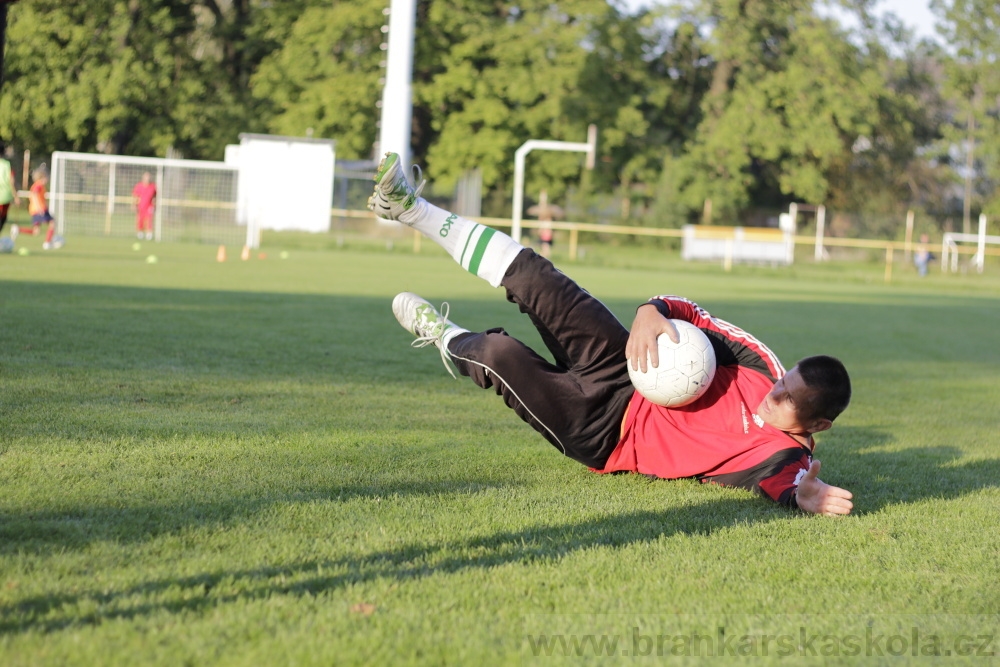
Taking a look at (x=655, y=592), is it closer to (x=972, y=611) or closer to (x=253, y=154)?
(x=972, y=611)

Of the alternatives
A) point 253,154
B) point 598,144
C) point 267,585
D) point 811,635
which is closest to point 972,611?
point 811,635

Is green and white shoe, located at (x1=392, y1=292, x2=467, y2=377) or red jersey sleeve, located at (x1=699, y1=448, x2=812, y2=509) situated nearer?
red jersey sleeve, located at (x1=699, y1=448, x2=812, y2=509)

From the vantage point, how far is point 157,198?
29.0m

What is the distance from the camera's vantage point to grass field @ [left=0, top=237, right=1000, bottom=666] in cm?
285

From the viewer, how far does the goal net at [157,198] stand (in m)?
28.4

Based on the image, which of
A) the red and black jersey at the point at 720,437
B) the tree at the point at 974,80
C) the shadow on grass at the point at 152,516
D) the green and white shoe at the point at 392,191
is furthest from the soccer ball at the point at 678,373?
the tree at the point at 974,80

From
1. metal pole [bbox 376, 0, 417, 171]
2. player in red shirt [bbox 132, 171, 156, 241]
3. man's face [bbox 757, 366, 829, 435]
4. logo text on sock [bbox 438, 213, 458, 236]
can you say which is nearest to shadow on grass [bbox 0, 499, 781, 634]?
man's face [bbox 757, 366, 829, 435]

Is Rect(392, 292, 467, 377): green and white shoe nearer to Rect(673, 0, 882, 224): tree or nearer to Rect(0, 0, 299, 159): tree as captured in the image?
Rect(0, 0, 299, 159): tree

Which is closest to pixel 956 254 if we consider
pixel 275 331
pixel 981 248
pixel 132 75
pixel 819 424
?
pixel 981 248

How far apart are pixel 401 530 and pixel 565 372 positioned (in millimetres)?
1334

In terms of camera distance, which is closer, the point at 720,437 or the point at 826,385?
the point at 826,385

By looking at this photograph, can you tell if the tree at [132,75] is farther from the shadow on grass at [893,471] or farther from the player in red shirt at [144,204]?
the shadow on grass at [893,471]

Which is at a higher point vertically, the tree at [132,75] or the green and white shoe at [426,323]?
the tree at [132,75]

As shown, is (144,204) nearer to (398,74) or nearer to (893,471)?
(398,74)
